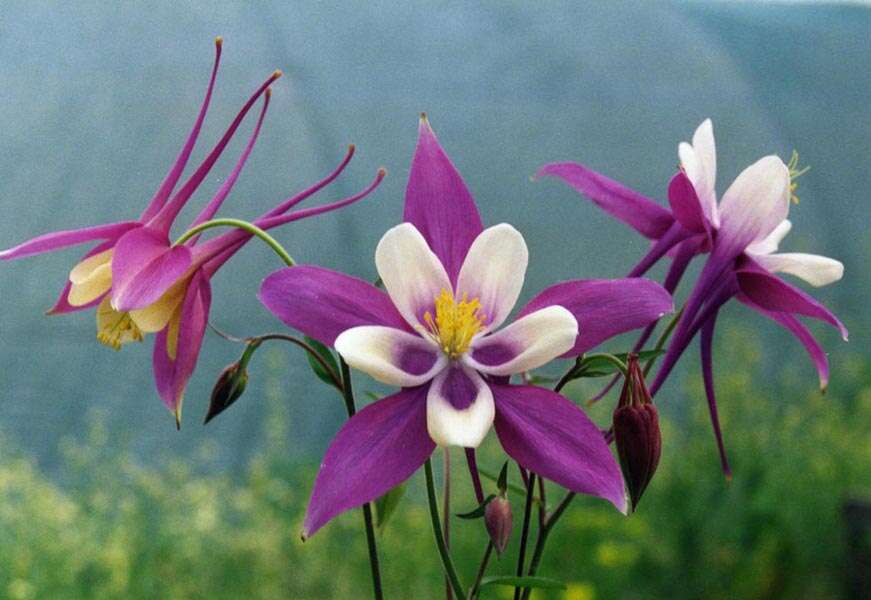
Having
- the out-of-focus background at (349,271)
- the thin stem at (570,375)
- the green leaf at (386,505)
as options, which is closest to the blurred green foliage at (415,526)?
the out-of-focus background at (349,271)

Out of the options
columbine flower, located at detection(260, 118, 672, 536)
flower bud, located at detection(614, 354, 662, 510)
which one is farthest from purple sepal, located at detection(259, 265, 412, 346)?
flower bud, located at detection(614, 354, 662, 510)

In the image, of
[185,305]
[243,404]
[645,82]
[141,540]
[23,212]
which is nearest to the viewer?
[185,305]

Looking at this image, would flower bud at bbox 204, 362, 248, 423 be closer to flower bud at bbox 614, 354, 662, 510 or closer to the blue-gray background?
flower bud at bbox 614, 354, 662, 510

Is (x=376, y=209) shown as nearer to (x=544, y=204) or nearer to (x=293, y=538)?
(x=544, y=204)

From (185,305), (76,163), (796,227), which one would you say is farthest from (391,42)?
(185,305)

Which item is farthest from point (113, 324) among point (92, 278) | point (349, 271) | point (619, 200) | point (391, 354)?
point (349, 271)
